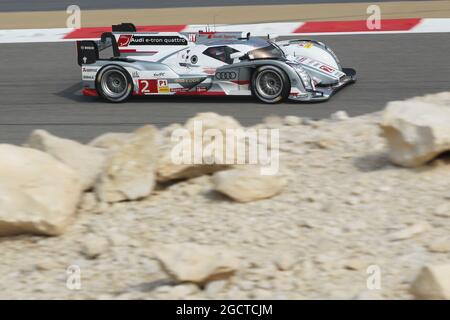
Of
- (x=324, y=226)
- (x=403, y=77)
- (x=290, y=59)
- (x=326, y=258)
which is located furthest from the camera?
(x=403, y=77)

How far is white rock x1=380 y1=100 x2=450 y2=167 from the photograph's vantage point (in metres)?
6.21

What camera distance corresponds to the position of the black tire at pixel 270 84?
11703mm

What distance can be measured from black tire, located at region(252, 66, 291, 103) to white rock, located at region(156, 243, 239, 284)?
666 cm

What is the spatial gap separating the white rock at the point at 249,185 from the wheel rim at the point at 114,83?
6.38 metres

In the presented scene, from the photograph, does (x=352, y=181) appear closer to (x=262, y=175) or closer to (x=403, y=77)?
(x=262, y=175)

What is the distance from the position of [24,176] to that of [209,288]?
1.89 meters

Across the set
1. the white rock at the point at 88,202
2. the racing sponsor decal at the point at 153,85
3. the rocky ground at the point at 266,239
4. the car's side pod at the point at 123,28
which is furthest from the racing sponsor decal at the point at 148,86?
the white rock at the point at 88,202

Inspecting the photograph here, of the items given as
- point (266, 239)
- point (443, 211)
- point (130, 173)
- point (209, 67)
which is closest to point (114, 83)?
point (209, 67)

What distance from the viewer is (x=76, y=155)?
23.8 ft

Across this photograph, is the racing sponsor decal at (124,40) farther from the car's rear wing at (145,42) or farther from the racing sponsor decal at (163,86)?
the racing sponsor decal at (163,86)

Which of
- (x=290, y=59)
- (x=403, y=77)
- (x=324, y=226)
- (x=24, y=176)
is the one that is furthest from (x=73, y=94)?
(x=324, y=226)

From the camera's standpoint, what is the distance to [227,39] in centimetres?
1241
